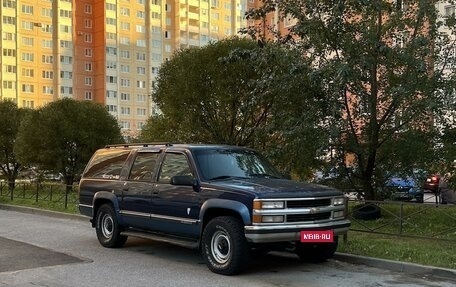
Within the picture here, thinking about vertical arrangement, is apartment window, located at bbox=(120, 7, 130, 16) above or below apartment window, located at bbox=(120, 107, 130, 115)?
above

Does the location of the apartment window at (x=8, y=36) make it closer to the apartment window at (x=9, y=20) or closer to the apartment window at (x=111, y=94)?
the apartment window at (x=9, y=20)

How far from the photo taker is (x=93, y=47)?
103m

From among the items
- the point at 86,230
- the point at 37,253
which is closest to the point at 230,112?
the point at 86,230

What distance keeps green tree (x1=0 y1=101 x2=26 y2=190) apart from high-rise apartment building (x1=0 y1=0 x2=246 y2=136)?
64.5 meters

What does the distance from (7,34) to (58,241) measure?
92.0m

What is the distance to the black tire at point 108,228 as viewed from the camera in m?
11.1

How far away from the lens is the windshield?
374 inches

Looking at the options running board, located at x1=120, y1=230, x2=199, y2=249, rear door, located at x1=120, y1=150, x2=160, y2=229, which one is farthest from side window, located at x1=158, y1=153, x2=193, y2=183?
running board, located at x1=120, y1=230, x2=199, y2=249

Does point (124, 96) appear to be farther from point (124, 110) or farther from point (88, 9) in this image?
point (88, 9)

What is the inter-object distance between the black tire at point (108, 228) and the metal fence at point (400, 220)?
446cm

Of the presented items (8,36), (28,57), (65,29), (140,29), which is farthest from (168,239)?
(140,29)

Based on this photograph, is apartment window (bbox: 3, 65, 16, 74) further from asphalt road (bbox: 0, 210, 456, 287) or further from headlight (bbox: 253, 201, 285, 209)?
headlight (bbox: 253, 201, 285, 209)

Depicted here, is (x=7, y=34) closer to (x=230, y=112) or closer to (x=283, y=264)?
(x=230, y=112)

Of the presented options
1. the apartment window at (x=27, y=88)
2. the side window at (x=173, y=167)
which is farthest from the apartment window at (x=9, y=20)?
the side window at (x=173, y=167)
